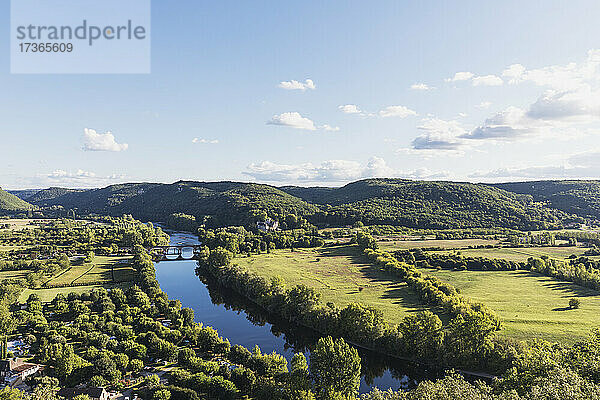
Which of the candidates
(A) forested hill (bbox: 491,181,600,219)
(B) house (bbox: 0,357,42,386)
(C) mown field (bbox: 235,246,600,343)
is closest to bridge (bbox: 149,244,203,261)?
(C) mown field (bbox: 235,246,600,343)

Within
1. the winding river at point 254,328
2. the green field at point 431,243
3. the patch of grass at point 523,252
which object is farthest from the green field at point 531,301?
the green field at point 431,243

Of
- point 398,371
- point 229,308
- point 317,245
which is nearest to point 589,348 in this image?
point 398,371

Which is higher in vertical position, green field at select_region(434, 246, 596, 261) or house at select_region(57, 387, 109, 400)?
green field at select_region(434, 246, 596, 261)

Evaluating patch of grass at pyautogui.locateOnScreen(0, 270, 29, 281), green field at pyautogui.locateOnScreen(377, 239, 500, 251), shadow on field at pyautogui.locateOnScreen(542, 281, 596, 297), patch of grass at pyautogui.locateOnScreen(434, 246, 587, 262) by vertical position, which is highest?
green field at pyautogui.locateOnScreen(377, 239, 500, 251)

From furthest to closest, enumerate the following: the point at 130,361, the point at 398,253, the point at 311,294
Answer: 1. the point at 398,253
2. the point at 311,294
3. the point at 130,361

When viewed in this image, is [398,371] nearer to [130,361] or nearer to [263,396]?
[263,396]

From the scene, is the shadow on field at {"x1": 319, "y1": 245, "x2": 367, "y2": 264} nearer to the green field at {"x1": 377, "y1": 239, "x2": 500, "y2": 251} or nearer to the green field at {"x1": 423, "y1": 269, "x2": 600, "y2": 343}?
the green field at {"x1": 377, "y1": 239, "x2": 500, "y2": 251}

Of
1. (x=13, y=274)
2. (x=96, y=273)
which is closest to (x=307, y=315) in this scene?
(x=96, y=273)
